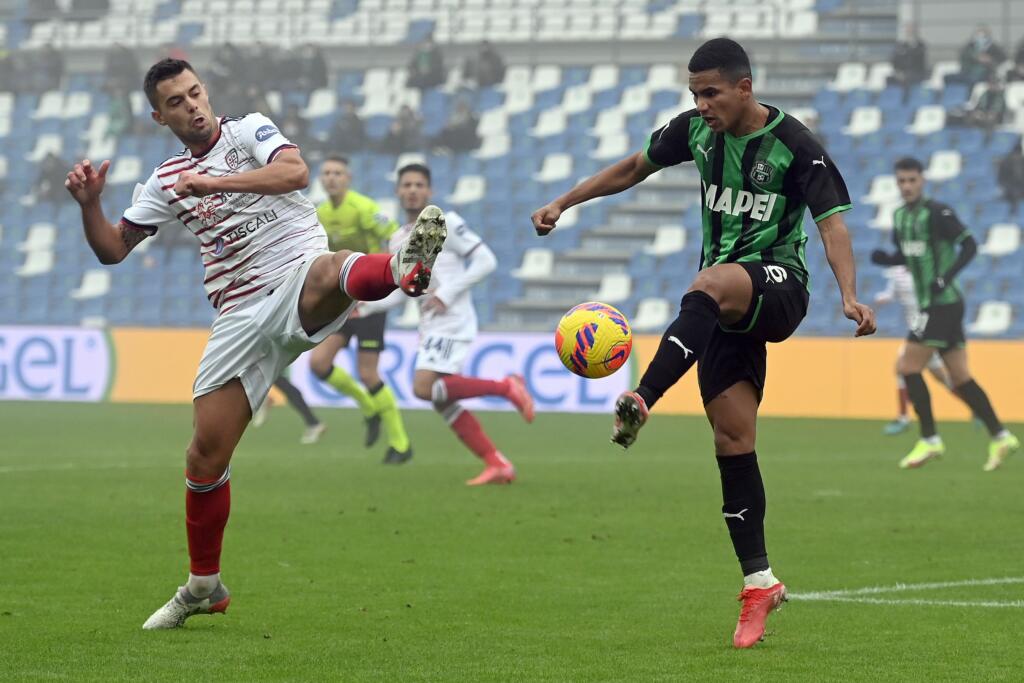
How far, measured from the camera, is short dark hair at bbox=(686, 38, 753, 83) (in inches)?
231

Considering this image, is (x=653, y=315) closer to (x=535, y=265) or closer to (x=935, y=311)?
(x=535, y=265)

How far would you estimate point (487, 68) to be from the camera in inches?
1143

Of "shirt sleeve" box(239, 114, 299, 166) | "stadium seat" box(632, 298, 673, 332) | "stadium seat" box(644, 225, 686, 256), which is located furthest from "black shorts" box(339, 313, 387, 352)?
"stadium seat" box(644, 225, 686, 256)

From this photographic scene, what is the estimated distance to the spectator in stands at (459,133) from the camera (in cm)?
2812

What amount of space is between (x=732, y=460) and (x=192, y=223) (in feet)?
7.74

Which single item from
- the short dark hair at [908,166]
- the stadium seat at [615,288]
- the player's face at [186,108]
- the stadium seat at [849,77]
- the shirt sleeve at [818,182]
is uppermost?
the stadium seat at [849,77]

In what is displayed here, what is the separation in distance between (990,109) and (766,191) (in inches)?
836

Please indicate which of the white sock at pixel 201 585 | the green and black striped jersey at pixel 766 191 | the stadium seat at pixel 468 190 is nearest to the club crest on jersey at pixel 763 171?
the green and black striped jersey at pixel 766 191

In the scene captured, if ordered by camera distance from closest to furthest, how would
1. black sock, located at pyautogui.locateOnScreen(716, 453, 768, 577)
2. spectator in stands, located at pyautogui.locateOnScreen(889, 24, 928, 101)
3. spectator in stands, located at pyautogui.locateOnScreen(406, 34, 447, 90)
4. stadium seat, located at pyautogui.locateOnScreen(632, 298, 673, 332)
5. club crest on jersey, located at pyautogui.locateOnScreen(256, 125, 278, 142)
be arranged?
1. black sock, located at pyautogui.locateOnScreen(716, 453, 768, 577)
2. club crest on jersey, located at pyautogui.locateOnScreen(256, 125, 278, 142)
3. stadium seat, located at pyautogui.locateOnScreen(632, 298, 673, 332)
4. spectator in stands, located at pyautogui.locateOnScreen(889, 24, 928, 101)
5. spectator in stands, located at pyautogui.locateOnScreen(406, 34, 447, 90)

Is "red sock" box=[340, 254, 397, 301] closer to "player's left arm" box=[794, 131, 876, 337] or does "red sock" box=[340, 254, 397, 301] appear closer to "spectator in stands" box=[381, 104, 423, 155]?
"player's left arm" box=[794, 131, 876, 337]

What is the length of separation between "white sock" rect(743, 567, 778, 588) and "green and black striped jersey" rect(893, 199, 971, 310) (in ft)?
28.3

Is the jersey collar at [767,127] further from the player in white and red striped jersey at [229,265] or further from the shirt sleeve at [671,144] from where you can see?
the player in white and red striped jersey at [229,265]

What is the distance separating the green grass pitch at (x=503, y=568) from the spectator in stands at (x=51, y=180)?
1452cm

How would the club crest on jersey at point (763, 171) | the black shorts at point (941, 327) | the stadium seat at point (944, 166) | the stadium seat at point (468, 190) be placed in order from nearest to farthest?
the club crest on jersey at point (763, 171), the black shorts at point (941, 327), the stadium seat at point (944, 166), the stadium seat at point (468, 190)
